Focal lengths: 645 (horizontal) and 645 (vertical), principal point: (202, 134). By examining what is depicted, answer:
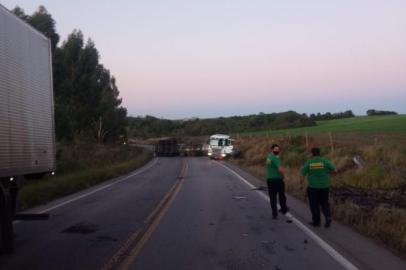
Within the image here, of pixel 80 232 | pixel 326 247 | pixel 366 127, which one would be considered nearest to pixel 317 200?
pixel 326 247

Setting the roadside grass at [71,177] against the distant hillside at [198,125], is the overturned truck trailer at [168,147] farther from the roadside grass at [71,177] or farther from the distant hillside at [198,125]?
the distant hillside at [198,125]

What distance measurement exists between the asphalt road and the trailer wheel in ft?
0.62

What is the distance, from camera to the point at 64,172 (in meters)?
31.0

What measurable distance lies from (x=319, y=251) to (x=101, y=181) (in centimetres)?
2175

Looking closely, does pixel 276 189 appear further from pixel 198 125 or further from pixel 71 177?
pixel 198 125

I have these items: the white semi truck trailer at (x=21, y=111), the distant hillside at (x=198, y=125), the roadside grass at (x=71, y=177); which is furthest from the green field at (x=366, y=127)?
the distant hillside at (x=198, y=125)

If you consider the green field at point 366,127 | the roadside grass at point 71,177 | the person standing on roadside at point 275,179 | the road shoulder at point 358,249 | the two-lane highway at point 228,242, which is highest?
the green field at point 366,127

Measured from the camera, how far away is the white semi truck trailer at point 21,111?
10.0 meters

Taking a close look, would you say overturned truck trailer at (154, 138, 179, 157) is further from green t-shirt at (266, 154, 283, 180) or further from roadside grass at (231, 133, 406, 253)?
green t-shirt at (266, 154, 283, 180)

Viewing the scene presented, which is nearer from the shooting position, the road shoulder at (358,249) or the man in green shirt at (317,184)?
the road shoulder at (358,249)

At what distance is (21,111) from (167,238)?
11.1ft

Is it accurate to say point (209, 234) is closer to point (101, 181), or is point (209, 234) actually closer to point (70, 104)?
point (101, 181)

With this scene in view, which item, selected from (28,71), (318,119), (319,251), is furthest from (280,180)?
(318,119)

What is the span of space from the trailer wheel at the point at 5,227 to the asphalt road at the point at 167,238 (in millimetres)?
189
